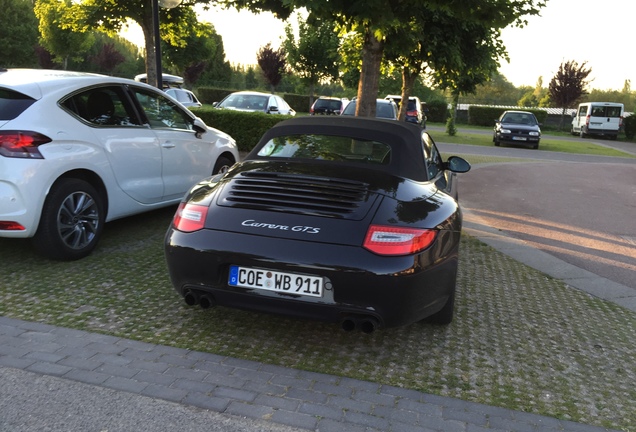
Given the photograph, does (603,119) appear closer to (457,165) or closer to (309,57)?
(309,57)

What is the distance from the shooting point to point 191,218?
3527mm

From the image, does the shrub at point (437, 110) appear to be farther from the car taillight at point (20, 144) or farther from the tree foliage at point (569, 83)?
the car taillight at point (20, 144)

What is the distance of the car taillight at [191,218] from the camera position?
3.48 meters

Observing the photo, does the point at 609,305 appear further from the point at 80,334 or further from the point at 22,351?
the point at 22,351

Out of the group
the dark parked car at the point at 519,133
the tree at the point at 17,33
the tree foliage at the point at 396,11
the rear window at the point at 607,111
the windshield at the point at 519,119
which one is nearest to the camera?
the tree foliage at the point at 396,11

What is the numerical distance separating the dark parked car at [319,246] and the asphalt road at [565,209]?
10.9ft

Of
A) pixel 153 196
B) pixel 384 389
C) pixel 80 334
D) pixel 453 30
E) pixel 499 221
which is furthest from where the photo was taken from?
pixel 453 30

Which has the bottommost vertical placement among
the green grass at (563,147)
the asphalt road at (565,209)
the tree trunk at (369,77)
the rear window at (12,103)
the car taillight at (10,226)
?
the green grass at (563,147)

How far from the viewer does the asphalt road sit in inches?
265

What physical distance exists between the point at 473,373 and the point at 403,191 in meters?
1.21

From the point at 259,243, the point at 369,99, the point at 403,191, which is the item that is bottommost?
the point at 259,243

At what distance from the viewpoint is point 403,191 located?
367cm

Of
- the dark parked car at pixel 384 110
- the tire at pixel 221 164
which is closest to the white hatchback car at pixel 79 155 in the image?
the tire at pixel 221 164

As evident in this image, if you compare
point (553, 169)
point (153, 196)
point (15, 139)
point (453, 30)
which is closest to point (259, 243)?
point (15, 139)
